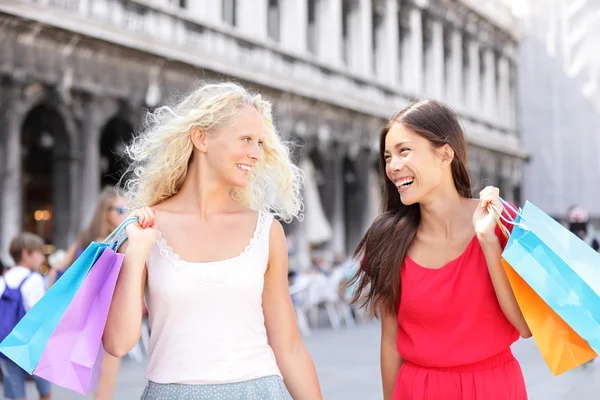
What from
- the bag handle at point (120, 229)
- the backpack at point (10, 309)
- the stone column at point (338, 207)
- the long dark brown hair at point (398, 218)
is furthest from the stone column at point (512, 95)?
the bag handle at point (120, 229)

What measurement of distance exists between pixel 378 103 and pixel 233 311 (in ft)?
73.0

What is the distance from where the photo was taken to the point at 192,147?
266 centimetres

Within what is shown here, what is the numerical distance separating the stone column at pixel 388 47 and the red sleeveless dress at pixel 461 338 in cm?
2301

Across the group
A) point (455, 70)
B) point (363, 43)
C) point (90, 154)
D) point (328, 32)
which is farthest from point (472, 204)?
point (455, 70)

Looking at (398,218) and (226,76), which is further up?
(226,76)

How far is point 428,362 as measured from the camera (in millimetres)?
2664

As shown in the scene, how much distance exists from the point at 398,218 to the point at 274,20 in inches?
723

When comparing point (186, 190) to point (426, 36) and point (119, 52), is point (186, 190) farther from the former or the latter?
point (426, 36)

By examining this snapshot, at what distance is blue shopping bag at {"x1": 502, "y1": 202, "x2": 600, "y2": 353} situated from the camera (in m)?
2.36

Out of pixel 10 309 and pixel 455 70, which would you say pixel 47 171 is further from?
pixel 455 70

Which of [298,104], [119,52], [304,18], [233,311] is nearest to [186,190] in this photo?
[233,311]

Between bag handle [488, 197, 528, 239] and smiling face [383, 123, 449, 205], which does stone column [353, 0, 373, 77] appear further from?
bag handle [488, 197, 528, 239]

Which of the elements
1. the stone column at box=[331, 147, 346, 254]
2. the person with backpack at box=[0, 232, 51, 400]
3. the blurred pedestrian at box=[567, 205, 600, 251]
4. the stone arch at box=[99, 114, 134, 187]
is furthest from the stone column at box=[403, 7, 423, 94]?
the person with backpack at box=[0, 232, 51, 400]

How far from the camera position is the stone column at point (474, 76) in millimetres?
32094
